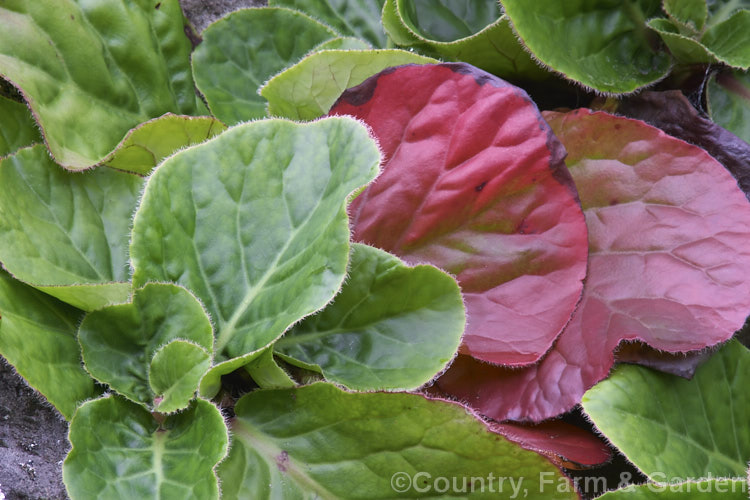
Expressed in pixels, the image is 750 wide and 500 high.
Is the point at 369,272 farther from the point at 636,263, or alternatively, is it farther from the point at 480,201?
the point at 636,263

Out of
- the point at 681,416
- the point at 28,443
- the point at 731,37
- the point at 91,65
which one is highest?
the point at 91,65

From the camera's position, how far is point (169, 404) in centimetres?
60

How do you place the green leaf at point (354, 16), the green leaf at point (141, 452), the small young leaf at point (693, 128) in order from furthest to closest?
the green leaf at point (354, 16) < the small young leaf at point (693, 128) < the green leaf at point (141, 452)

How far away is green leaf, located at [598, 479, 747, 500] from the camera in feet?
1.90

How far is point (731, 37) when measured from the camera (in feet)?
2.86

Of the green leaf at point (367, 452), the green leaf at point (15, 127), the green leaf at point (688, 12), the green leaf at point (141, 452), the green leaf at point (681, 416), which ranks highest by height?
the green leaf at point (15, 127)

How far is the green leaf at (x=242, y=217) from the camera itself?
0.62 meters

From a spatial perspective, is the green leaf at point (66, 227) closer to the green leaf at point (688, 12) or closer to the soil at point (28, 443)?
the soil at point (28, 443)

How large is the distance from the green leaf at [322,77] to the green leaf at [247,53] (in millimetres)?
100

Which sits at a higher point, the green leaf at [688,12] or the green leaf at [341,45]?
the green leaf at [341,45]

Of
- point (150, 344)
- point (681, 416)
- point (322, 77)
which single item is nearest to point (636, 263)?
point (681, 416)

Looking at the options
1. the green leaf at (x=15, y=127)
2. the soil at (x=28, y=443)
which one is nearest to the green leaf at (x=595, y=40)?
the green leaf at (x=15, y=127)

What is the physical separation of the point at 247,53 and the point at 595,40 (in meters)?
0.43

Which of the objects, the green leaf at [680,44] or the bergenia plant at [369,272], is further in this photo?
the green leaf at [680,44]
